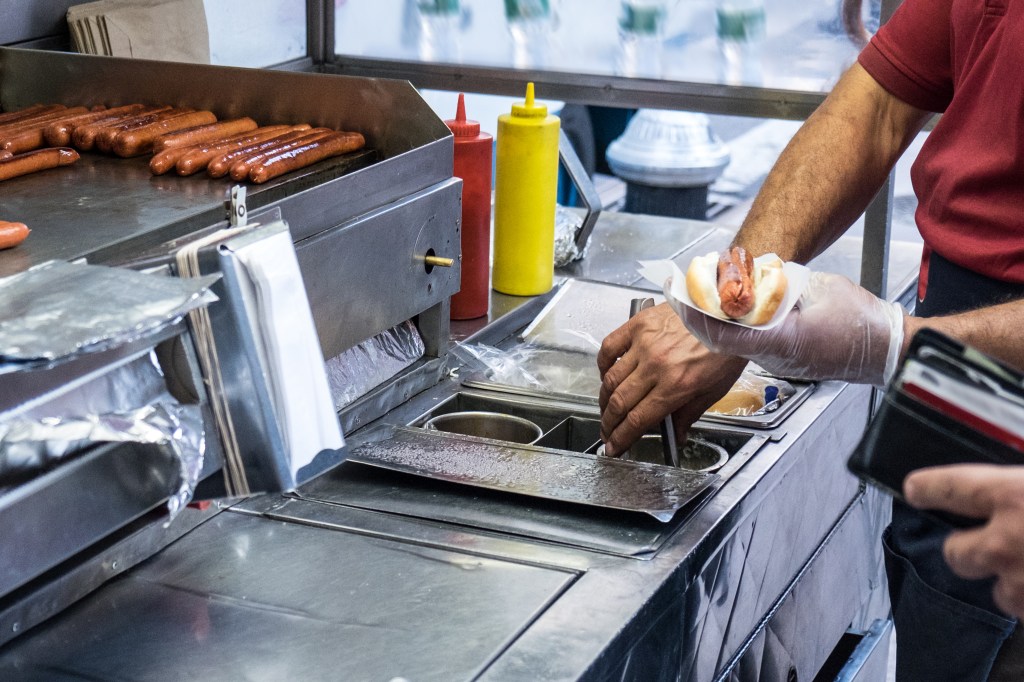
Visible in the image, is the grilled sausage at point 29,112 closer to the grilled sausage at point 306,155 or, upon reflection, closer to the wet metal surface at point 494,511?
the grilled sausage at point 306,155

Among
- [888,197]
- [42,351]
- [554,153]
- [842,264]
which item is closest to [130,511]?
[42,351]

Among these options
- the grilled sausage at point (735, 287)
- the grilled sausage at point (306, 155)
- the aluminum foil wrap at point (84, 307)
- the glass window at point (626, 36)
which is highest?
the glass window at point (626, 36)

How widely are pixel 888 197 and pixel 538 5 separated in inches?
37.2

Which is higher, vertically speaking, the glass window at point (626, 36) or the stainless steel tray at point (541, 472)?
the glass window at point (626, 36)

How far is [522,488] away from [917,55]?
0.97m

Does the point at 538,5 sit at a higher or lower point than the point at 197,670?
higher

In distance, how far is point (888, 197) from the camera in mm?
2342

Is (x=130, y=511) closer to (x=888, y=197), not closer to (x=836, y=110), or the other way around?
(x=836, y=110)

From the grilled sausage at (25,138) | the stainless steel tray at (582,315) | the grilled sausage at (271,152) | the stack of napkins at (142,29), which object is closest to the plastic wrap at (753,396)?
the stainless steel tray at (582,315)

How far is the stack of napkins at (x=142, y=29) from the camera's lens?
2.24 metres

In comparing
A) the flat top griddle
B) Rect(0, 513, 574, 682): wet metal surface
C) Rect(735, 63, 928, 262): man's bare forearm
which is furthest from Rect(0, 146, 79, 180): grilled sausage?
Rect(735, 63, 928, 262): man's bare forearm

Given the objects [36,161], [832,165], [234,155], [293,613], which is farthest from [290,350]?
[832,165]

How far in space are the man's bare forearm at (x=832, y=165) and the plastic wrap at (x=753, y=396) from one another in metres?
0.22

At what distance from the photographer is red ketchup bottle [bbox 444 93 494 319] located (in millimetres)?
2086
